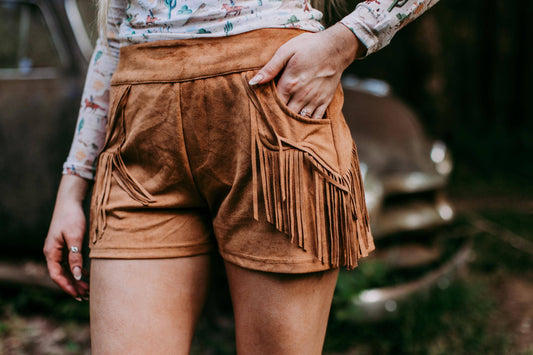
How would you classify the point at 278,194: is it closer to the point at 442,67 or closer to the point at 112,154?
the point at 112,154

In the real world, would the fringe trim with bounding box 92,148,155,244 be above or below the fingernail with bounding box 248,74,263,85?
below

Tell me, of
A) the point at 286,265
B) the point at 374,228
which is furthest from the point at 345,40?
the point at 374,228

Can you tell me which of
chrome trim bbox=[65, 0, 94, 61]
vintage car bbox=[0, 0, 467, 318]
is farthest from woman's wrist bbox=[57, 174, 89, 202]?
chrome trim bbox=[65, 0, 94, 61]

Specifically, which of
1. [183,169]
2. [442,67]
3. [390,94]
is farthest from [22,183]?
[442,67]

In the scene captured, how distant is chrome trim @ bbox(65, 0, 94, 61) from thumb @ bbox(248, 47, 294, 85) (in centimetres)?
181

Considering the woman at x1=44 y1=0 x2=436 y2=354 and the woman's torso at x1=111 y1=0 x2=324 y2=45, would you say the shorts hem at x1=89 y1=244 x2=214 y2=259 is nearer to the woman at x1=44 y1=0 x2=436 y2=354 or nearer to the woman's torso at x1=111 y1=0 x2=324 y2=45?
the woman at x1=44 y1=0 x2=436 y2=354

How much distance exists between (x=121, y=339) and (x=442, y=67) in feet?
15.8

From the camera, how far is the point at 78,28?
2.49 meters

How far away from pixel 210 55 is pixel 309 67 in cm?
18

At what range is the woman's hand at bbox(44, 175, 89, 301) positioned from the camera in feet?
3.72

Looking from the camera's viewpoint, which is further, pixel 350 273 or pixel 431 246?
pixel 431 246

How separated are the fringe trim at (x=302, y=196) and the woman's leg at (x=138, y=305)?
26 centimetres

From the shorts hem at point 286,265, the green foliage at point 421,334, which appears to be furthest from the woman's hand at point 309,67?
the green foliage at point 421,334

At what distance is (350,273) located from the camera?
2.23 metres
